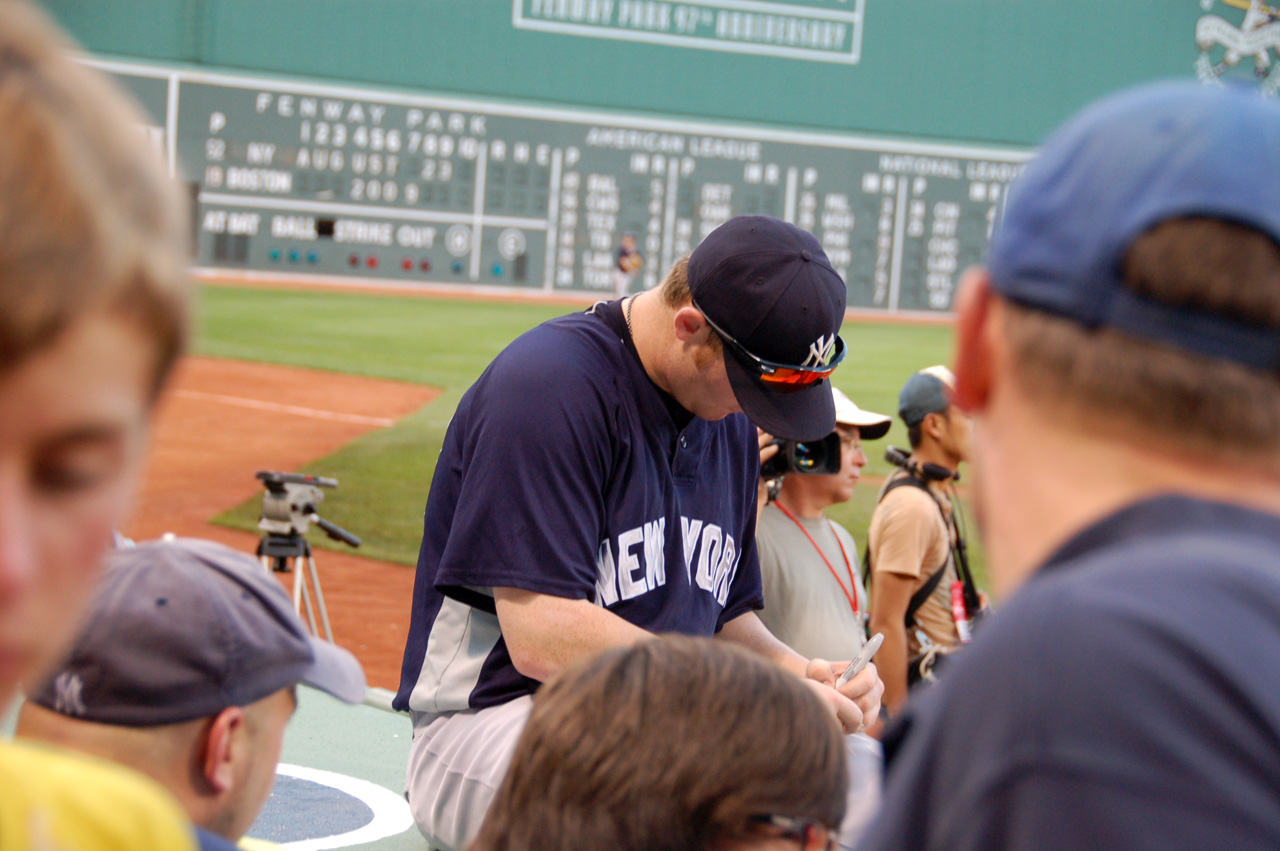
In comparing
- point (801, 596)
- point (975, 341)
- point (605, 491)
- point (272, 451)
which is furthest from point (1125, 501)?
point (272, 451)

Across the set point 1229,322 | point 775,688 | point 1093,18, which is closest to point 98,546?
point 1229,322

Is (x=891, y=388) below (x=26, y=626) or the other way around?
below

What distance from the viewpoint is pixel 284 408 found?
12547 mm

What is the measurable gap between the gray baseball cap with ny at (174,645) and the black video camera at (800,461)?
8.05 ft

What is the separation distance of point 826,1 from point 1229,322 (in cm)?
2402

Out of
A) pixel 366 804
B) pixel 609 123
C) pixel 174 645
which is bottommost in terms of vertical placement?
pixel 366 804

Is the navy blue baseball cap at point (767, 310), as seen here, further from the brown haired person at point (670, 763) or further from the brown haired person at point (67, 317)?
the brown haired person at point (67, 317)

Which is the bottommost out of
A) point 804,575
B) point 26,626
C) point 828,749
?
point 804,575

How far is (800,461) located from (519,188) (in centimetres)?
1893

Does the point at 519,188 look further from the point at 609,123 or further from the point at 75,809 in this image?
the point at 75,809

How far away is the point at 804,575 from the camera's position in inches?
143

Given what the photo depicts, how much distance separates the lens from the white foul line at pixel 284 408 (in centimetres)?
1220

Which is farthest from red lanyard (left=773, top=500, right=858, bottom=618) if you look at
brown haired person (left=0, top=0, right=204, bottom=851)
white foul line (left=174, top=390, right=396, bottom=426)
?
white foul line (left=174, top=390, right=396, bottom=426)

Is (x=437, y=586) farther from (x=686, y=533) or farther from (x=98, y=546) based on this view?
(x=98, y=546)
